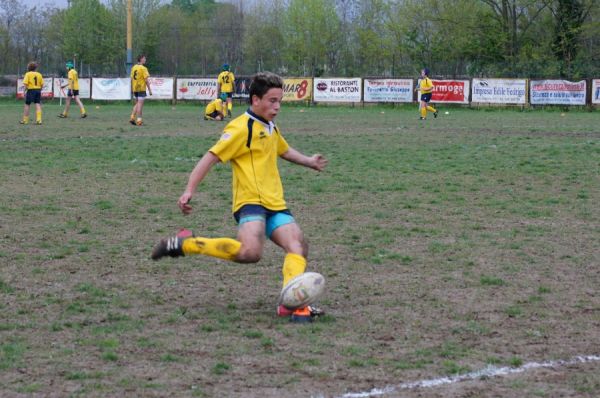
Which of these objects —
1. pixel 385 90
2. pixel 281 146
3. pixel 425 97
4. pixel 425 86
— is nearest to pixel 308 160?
→ pixel 281 146

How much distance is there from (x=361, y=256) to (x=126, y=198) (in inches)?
169

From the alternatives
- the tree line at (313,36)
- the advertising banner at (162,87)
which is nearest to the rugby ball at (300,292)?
the advertising banner at (162,87)

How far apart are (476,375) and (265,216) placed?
78.7 inches

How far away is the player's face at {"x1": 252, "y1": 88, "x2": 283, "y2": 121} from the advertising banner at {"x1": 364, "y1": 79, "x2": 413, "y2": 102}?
37.0 m

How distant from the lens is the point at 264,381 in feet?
15.9

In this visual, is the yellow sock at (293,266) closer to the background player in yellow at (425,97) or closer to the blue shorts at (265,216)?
the blue shorts at (265,216)

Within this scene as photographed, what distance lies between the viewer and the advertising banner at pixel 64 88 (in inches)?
1754

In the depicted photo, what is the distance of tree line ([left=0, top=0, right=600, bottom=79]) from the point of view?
56.6 meters

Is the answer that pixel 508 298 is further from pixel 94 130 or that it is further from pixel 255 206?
pixel 94 130

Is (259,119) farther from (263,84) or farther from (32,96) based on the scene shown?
(32,96)

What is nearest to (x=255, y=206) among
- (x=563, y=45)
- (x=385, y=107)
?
(x=385, y=107)

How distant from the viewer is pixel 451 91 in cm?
4178

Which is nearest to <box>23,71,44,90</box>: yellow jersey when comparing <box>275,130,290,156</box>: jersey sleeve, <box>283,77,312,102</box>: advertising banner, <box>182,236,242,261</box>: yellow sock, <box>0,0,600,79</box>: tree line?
<box>283,77,312,102</box>: advertising banner

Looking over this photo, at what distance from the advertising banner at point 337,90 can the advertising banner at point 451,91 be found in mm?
3488
